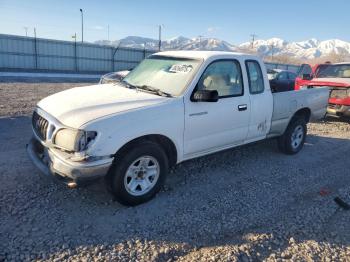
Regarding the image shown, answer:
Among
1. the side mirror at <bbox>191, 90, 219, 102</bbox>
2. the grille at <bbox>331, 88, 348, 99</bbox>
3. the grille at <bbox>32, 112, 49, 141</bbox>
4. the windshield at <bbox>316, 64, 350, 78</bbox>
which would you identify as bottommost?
the grille at <bbox>32, 112, 49, 141</bbox>

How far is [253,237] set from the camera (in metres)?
3.54

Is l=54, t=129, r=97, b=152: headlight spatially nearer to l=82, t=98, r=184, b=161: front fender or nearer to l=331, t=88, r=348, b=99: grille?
l=82, t=98, r=184, b=161: front fender

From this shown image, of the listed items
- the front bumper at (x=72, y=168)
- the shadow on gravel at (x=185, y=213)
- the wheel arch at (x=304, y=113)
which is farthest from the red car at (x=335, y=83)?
the front bumper at (x=72, y=168)

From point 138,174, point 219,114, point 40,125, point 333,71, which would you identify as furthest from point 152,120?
point 333,71

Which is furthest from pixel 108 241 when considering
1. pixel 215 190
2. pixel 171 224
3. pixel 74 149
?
pixel 215 190

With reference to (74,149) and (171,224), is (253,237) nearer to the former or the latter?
(171,224)

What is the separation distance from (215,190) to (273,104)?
76.5 inches

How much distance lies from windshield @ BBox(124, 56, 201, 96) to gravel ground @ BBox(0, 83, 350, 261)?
1411mm

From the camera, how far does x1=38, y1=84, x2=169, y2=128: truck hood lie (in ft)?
11.7

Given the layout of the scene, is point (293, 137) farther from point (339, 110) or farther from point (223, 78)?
point (339, 110)

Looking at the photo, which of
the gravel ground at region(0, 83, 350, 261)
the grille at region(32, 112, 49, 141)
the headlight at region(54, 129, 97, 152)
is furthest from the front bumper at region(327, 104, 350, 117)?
the grille at region(32, 112, 49, 141)

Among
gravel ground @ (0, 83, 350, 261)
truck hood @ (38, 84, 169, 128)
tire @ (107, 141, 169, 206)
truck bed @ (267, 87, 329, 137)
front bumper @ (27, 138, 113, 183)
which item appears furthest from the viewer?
truck bed @ (267, 87, 329, 137)

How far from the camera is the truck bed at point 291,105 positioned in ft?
18.7

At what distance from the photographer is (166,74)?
183 inches
